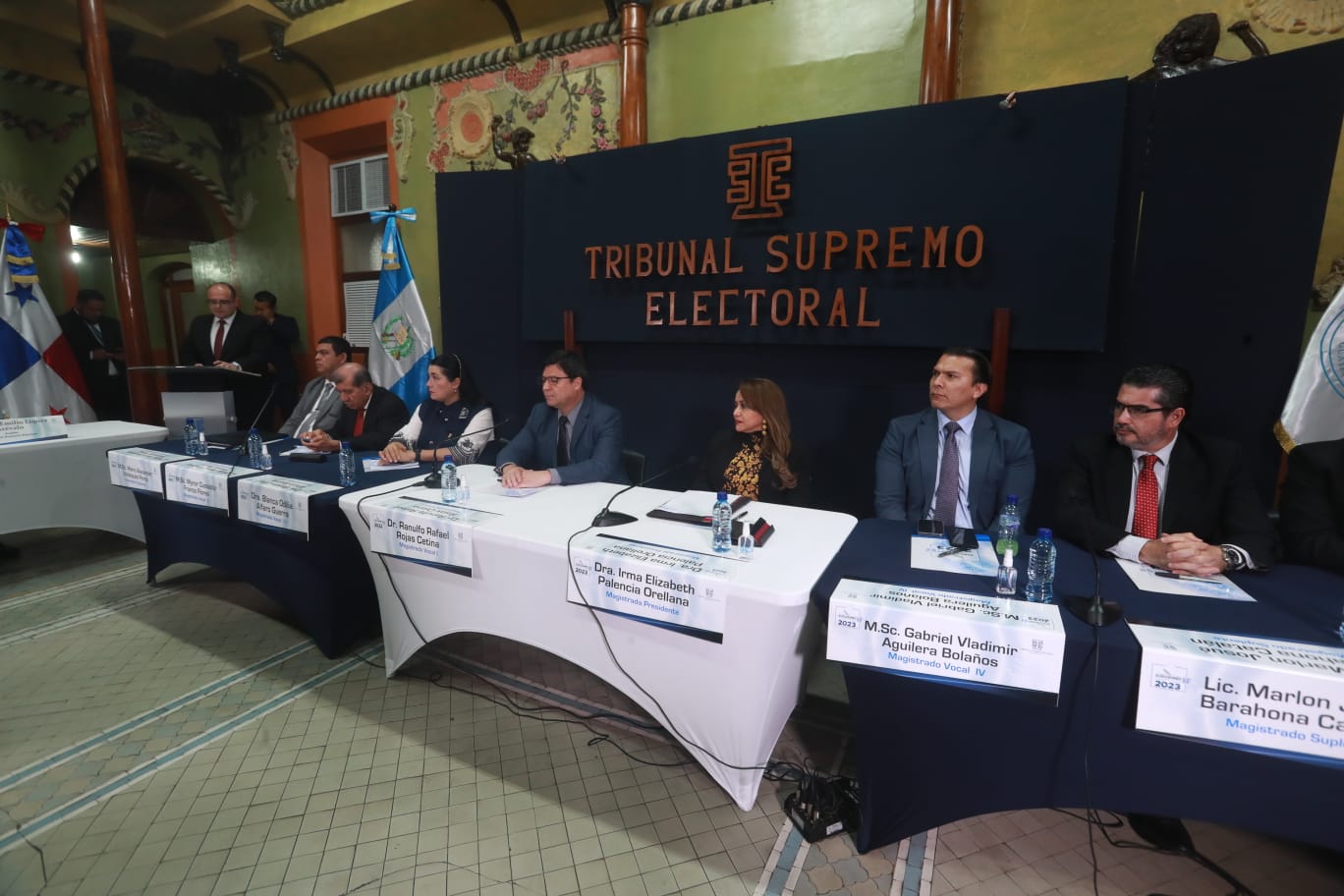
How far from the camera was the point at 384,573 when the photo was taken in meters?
1.90

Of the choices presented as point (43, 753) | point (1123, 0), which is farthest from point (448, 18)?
point (43, 753)

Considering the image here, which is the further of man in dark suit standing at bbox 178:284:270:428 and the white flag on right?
man in dark suit standing at bbox 178:284:270:428

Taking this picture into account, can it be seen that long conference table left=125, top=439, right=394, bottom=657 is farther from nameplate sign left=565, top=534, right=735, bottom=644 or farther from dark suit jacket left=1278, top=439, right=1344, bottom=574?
dark suit jacket left=1278, top=439, right=1344, bottom=574

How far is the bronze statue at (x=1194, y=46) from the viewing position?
2.08m

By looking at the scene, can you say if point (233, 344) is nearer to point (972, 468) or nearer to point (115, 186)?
point (115, 186)

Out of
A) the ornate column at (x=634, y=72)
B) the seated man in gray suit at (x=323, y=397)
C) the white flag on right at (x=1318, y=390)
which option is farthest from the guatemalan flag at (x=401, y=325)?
the white flag on right at (x=1318, y=390)

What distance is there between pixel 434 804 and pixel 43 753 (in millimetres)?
1158

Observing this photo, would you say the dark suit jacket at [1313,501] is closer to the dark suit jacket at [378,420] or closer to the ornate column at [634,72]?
the ornate column at [634,72]

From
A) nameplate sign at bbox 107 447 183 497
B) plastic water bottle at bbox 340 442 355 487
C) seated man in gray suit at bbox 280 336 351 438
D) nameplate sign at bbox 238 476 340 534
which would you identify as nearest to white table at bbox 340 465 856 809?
nameplate sign at bbox 238 476 340 534

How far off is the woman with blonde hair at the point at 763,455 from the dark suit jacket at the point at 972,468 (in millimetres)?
327

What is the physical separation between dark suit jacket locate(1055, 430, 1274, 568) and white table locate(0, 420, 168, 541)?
3.84m

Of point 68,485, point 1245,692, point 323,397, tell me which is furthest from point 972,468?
point 68,485

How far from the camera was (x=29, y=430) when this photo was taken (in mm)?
2789

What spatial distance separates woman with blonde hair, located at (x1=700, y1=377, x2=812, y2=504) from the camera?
7.16 ft
